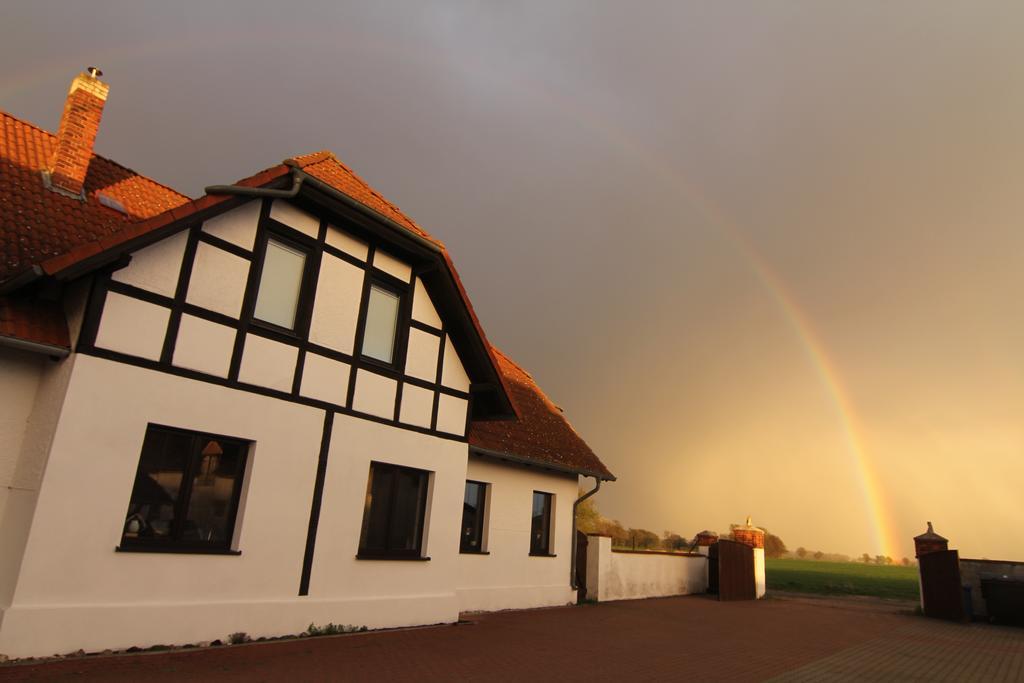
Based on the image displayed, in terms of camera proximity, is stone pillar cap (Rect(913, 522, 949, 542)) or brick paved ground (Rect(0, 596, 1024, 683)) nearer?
brick paved ground (Rect(0, 596, 1024, 683))

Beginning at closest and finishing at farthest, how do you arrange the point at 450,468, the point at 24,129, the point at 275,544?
the point at 275,544 → the point at 24,129 → the point at 450,468

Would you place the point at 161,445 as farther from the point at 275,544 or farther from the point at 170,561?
the point at 275,544

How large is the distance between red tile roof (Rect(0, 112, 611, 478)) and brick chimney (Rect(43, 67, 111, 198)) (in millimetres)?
208

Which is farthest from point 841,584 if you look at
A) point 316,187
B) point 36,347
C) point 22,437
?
point 36,347

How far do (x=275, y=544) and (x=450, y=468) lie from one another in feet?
11.5

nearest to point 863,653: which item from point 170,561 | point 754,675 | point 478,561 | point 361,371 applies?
point 754,675

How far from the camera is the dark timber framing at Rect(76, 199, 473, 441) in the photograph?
24.2ft

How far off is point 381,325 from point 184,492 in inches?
161

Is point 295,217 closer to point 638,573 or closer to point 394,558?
point 394,558

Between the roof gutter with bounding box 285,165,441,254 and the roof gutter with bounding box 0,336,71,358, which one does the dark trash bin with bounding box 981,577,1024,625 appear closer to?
the roof gutter with bounding box 285,165,441,254

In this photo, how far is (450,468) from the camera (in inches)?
446

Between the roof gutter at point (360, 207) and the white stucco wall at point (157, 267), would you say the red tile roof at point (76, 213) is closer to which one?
the roof gutter at point (360, 207)

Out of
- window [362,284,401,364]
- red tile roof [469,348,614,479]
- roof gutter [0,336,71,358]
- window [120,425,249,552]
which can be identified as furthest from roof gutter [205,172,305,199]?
red tile roof [469,348,614,479]

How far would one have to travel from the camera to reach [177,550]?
7.56m
